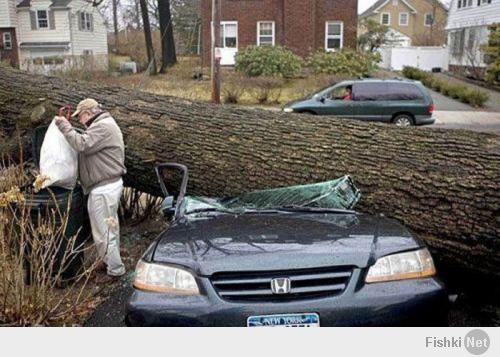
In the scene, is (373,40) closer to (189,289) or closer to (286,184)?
(286,184)

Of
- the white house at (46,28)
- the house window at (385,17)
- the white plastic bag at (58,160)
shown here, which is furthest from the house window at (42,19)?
the white plastic bag at (58,160)

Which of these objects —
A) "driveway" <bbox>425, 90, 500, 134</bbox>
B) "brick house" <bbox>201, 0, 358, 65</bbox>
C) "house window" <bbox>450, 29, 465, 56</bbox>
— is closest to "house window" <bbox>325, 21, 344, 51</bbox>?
"brick house" <bbox>201, 0, 358, 65</bbox>

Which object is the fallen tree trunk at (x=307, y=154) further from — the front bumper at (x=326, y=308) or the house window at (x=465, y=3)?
the house window at (x=465, y=3)

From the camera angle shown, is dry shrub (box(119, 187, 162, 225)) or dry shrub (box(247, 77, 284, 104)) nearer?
dry shrub (box(119, 187, 162, 225))

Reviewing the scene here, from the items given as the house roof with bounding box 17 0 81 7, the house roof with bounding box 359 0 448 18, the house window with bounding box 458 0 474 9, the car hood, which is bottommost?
the car hood

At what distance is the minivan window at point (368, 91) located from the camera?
1497cm

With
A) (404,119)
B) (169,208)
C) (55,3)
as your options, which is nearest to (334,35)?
(404,119)

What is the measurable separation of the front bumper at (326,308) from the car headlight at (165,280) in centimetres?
4

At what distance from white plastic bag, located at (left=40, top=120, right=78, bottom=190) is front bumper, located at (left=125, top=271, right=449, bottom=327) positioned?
204 centimetres

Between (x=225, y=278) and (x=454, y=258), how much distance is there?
2142 millimetres

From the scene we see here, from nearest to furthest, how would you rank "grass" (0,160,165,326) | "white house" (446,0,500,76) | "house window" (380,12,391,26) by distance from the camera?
"grass" (0,160,165,326) → "white house" (446,0,500,76) → "house window" (380,12,391,26)

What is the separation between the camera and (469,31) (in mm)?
32750

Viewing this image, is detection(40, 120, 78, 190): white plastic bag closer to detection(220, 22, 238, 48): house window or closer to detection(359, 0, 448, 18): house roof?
detection(220, 22, 238, 48): house window

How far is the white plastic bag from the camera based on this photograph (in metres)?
4.35
